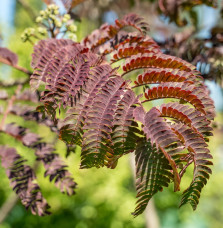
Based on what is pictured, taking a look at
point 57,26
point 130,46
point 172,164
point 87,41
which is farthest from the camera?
point 57,26

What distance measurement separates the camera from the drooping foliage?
69cm

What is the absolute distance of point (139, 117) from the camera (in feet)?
2.31

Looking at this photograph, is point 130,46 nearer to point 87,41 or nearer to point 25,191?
point 87,41

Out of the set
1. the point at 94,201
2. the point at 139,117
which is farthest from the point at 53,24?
the point at 94,201

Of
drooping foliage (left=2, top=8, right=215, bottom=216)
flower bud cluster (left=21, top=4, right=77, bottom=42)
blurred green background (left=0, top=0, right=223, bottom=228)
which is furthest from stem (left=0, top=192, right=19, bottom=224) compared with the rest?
drooping foliage (left=2, top=8, right=215, bottom=216)

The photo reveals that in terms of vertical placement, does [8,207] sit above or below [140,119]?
below

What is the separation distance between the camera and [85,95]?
76 cm

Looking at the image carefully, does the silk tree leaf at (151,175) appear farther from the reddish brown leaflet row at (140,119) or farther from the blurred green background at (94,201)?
the blurred green background at (94,201)

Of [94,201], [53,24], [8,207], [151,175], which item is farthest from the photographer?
[94,201]

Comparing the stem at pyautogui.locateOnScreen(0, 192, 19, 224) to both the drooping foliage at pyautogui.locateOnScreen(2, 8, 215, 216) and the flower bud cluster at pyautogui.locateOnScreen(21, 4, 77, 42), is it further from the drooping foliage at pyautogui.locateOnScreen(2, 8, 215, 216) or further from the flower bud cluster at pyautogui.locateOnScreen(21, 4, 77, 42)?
the drooping foliage at pyautogui.locateOnScreen(2, 8, 215, 216)

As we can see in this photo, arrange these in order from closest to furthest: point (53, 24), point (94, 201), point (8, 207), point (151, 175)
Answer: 1. point (151, 175)
2. point (53, 24)
3. point (8, 207)
4. point (94, 201)

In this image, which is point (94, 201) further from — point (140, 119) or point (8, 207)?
point (140, 119)

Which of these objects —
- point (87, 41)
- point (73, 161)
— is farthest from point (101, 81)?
Answer: point (73, 161)

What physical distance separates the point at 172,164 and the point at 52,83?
0.37 meters
